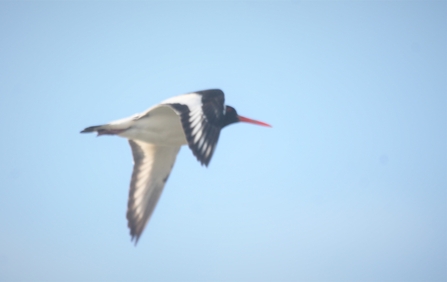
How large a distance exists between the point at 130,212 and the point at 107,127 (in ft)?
6.09

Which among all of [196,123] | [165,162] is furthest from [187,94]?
[165,162]

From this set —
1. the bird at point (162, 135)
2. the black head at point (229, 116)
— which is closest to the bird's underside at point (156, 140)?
the bird at point (162, 135)

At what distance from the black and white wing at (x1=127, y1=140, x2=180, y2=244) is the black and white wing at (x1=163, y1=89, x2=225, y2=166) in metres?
2.10

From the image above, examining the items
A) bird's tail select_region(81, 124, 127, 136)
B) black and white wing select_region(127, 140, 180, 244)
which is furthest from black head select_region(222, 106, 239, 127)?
bird's tail select_region(81, 124, 127, 136)

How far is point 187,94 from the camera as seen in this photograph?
30.1ft

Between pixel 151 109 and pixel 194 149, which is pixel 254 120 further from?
pixel 194 149

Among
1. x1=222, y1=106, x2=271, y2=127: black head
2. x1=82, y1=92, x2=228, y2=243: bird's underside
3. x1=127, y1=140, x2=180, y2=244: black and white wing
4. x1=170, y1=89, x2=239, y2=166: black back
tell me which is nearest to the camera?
x1=170, y1=89, x2=239, y2=166: black back

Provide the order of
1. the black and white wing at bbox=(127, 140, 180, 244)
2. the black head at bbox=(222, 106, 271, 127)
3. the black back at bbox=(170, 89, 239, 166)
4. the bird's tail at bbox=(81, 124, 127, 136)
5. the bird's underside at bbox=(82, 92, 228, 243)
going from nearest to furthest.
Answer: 1. the black back at bbox=(170, 89, 239, 166)
2. the bird's underside at bbox=(82, 92, 228, 243)
3. the bird's tail at bbox=(81, 124, 127, 136)
4. the black and white wing at bbox=(127, 140, 180, 244)
5. the black head at bbox=(222, 106, 271, 127)

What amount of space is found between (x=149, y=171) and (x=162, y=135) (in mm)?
1367

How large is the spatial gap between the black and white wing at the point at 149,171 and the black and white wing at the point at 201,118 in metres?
2.10

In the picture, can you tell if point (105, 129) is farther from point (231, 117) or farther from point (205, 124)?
point (231, 117)

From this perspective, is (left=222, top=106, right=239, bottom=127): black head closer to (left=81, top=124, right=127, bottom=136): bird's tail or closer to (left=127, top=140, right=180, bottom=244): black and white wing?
(left=127, top=140, right=180, bottom=244): black and white wing

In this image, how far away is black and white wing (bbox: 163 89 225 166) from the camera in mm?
7723

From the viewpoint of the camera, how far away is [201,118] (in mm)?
8227
